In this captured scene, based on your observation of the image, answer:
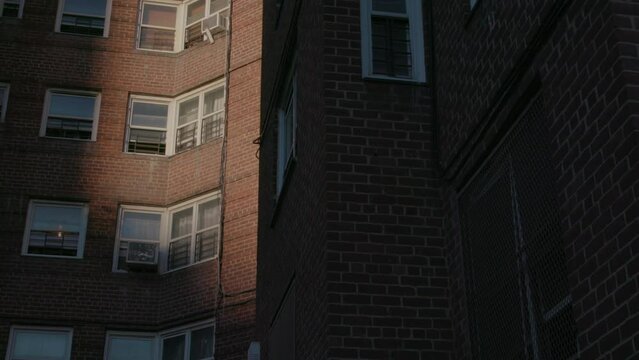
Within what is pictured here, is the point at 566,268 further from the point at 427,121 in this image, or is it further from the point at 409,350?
the point at 427,121

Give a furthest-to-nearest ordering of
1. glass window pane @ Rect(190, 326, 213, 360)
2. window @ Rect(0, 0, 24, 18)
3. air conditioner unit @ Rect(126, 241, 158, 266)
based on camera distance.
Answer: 1. window @ Rect(0, 0, 24, 18)
2. air conditioner unit @ Rect(126, 241, 158, 266)
3. glass window pane @ Rect(190, 326, 213, 360)

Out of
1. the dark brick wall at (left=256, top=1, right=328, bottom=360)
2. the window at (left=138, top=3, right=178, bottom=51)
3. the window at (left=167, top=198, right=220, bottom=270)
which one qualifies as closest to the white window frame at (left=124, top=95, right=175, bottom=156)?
the window at (left=138, top=3, right=178, bottom=51)

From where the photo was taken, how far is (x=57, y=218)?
22.2m

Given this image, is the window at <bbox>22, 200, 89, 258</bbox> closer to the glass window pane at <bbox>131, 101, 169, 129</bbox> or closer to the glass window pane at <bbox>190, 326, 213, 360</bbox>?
the glass window pane at <bbox>131, 101, 169, 129</bbox>

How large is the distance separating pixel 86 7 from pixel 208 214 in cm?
682

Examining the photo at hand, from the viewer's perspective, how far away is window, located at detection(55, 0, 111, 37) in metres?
24.5

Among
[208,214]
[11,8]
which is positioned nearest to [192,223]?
[208,214]

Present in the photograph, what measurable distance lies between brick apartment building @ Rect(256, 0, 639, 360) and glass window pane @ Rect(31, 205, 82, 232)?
40.4ft

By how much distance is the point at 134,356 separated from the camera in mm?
20875

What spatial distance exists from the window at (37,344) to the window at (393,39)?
1355 cm

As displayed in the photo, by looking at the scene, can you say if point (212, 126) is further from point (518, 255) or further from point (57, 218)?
point (518, 255)

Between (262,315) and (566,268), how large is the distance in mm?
6735

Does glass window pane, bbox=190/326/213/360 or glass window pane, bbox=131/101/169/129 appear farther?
glass window pane, bbox=131/101/169/129

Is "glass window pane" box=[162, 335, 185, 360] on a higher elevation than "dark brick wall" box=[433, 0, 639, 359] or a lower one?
higher
